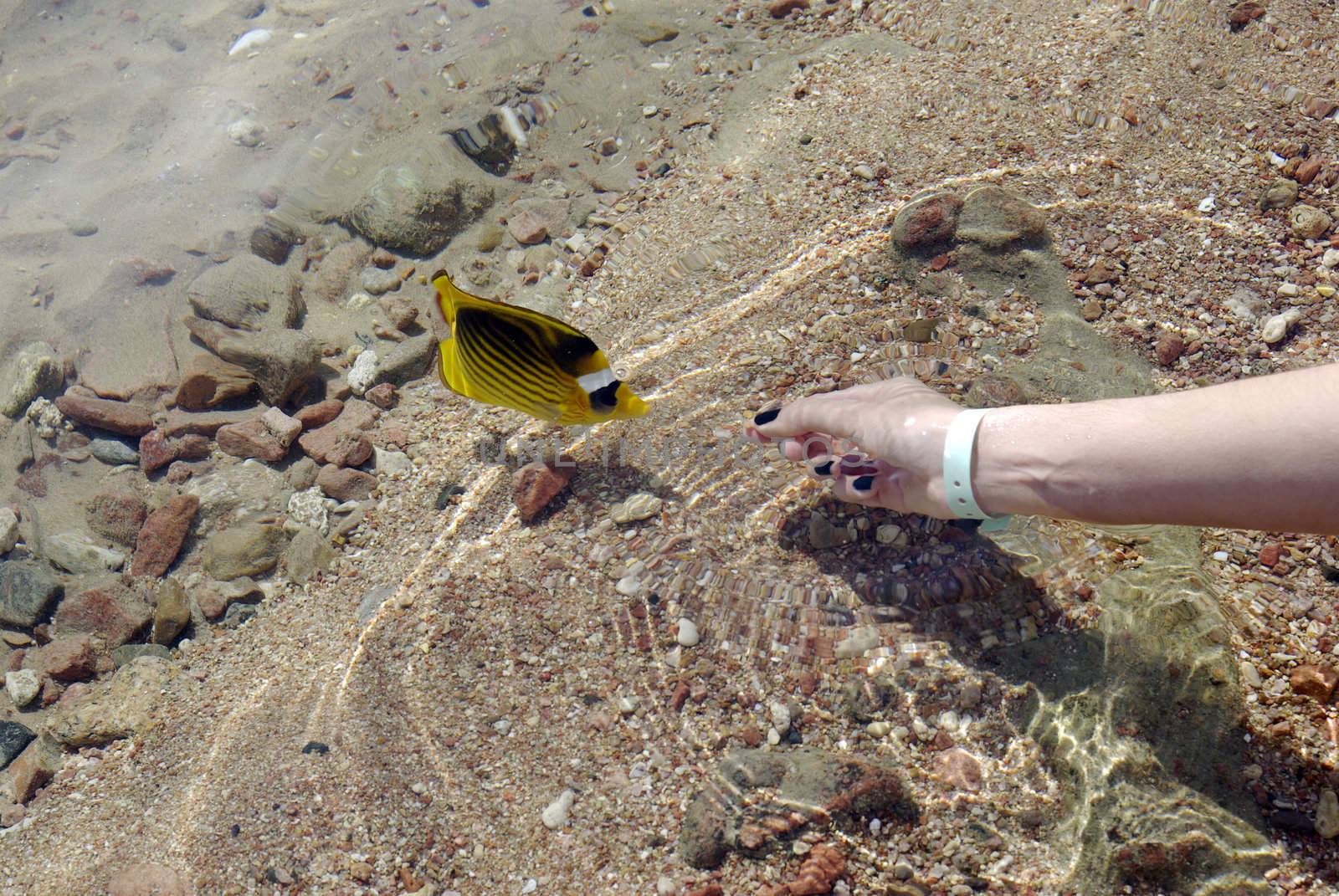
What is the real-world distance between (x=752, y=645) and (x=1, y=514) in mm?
3563

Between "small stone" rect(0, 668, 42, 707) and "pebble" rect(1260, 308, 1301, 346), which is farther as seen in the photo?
"small stone" rect(0, 668, 42, 707)

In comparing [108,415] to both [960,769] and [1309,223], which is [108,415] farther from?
[1309,223]

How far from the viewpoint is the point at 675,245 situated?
389cm

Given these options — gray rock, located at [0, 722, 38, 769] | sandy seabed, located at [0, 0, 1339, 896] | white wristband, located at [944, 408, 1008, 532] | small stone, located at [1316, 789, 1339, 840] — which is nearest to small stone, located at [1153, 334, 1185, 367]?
sandy seabed, located at [0, 0, 1339, 896]

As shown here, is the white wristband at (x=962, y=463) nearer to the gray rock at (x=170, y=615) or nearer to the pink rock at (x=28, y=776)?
the gray rock at (x=170, y=615)

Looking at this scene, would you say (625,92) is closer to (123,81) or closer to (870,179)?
(870,179)

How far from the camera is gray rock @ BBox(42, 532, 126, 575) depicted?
11.7ft

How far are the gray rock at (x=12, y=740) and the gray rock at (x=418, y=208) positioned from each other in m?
2.81

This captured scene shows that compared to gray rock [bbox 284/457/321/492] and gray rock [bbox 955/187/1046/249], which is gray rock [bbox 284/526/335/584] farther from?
A: gray rock [bbox 955/187/1046/249]

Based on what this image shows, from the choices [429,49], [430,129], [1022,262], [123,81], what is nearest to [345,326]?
[430,129]

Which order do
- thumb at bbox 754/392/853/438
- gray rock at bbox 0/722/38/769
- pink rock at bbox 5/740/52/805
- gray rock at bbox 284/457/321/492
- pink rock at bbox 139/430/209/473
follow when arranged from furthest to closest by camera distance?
pink rock at bbox 139/430/209/473
gray rock at bbox 284/457/321/492
gray rock at bbox 0/722/38/769
pink rock at bbox 5/740/52/805
thumb at bbox 754/392/853/438

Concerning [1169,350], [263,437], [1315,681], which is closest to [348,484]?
[263,437]

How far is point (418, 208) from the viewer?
4480mm

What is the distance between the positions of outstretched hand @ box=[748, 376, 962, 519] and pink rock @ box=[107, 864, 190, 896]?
2270mm
